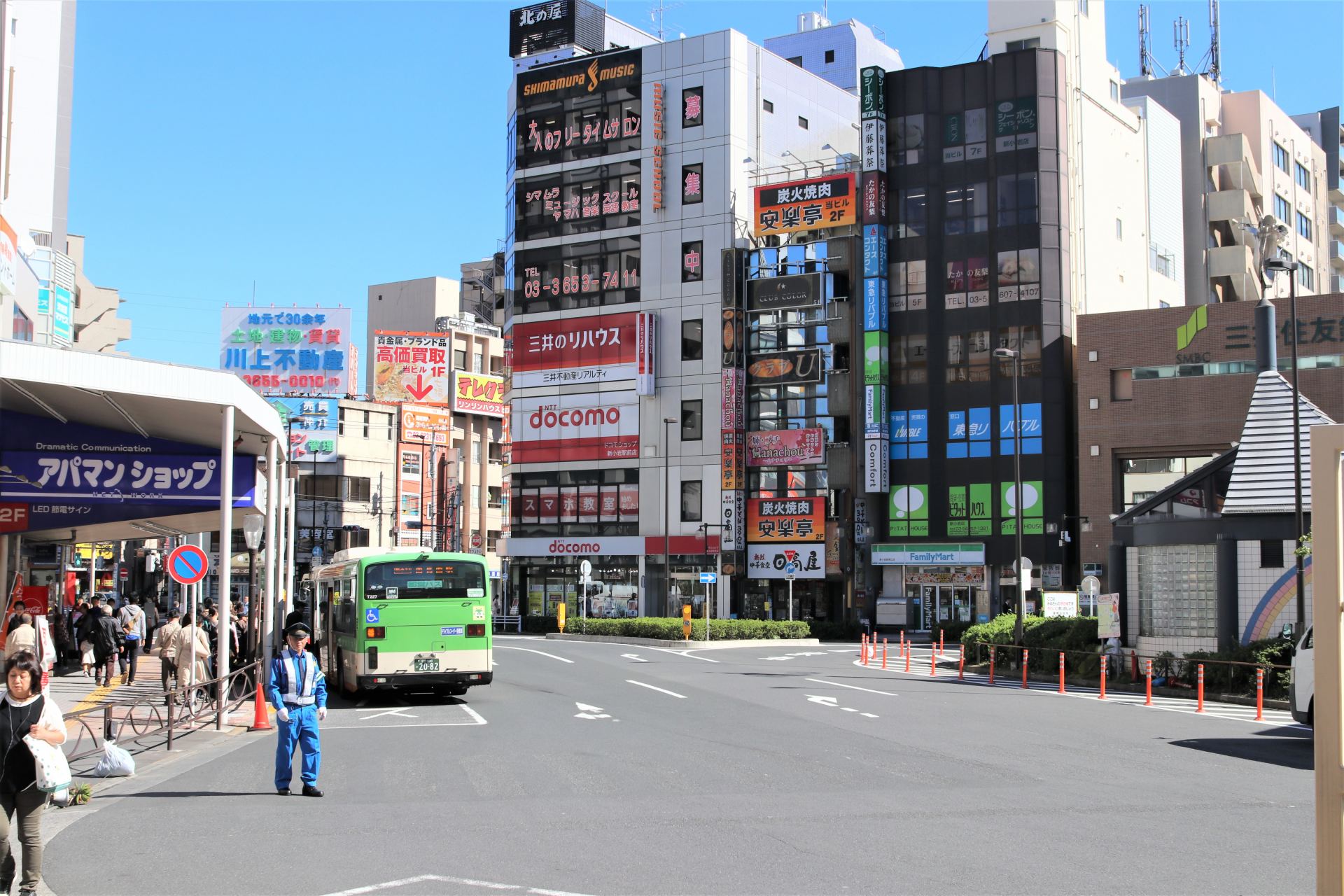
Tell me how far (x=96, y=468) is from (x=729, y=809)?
14827mm

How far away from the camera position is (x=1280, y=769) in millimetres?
15359

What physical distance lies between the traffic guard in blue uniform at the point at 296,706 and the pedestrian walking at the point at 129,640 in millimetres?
17795

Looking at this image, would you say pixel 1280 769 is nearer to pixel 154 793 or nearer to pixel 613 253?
pixel 154 793

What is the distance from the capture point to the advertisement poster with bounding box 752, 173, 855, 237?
69.1 metres

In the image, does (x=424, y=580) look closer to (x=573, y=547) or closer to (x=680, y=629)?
(x=680, y=629)

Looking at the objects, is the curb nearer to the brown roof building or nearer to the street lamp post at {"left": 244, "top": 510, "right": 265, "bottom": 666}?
the brown roof building

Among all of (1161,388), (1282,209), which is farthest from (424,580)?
(1282,209)

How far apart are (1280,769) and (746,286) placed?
57.8 metres

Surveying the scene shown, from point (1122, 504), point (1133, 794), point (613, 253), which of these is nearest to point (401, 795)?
point (1133, 794)

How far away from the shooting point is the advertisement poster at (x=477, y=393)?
106 meters

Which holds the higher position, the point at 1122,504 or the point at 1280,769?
the point at 1122,504

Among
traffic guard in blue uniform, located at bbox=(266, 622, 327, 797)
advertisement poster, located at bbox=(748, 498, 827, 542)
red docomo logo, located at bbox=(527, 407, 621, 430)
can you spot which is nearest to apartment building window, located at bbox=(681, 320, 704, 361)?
red docomo logo, located at bbox=(527, 407, 621, 430)

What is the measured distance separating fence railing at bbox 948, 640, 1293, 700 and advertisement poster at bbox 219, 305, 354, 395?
7117cm

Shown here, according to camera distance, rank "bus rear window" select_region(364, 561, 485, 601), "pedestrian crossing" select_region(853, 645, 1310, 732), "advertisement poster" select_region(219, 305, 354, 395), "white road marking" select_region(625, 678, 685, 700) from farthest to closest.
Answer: "advertisement poster" select_region(219, 305, 354, 395), "white road marking" select_region(625, 678, 685, 700), "bus rear window" select_region(364, 561, 485, 601), "pedestrian crossing" select_region(853, 645, 1310, 732)
